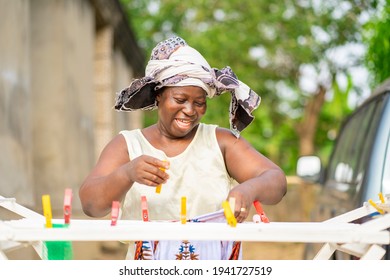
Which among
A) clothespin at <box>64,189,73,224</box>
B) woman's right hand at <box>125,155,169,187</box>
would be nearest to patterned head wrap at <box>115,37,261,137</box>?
woman's right hand at <box>125,155,169,187</box>

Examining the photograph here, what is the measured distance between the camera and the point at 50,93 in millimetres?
8586

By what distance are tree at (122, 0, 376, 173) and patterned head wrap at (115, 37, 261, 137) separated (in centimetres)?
1145

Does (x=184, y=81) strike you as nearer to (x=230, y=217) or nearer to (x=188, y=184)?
(x=188, y=184)

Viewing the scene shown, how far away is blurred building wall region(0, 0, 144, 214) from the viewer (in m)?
6.01

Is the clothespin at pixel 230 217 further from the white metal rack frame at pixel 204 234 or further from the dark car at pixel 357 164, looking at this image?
the dark car at pixel 357 164

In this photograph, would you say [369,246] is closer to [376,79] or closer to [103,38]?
[376,79]

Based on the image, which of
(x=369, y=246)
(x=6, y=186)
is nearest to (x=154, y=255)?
(x=369, y=246)

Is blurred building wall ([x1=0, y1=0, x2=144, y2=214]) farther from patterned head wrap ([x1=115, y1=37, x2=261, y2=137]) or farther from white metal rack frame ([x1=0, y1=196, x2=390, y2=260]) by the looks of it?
white metal rack frame ([x1=0, y1=196, x2=390, y2=260])

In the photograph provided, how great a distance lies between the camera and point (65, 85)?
862 centimetres

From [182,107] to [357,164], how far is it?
211 cm

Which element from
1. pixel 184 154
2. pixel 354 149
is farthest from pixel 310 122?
pixel 184 154

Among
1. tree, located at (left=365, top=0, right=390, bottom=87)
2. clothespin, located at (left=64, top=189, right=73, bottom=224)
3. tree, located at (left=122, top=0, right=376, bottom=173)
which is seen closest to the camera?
clothespin, located at (left=64, top=189, right=73, bottom=224)
